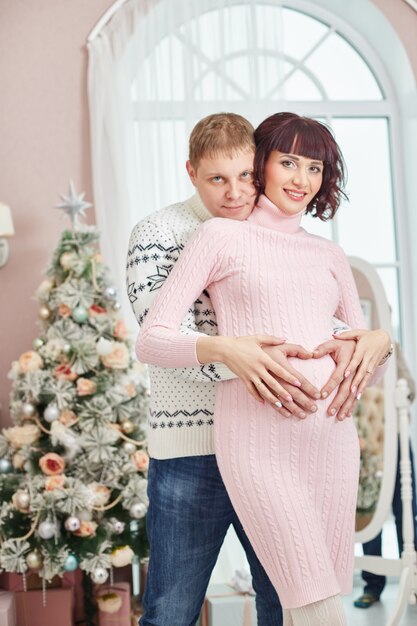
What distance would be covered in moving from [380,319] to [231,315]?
1.96 m

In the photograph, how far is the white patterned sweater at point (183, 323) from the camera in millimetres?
1548

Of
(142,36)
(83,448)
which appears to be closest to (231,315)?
(83,448)

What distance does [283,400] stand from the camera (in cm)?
136

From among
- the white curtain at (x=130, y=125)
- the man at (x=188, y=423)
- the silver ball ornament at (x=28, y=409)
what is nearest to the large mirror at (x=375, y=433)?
the white curtain at (x=130, y=125)

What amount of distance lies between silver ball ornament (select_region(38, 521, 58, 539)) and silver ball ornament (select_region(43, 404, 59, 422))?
1.22 ft

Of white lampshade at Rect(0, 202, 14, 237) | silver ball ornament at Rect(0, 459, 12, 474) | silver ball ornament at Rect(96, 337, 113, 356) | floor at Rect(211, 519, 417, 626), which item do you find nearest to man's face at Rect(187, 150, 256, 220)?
silver ball ornament at Rect(96, 337, 113, 356)

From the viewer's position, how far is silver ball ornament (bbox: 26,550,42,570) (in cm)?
295

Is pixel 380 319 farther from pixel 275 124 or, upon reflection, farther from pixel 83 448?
pixel 275 124

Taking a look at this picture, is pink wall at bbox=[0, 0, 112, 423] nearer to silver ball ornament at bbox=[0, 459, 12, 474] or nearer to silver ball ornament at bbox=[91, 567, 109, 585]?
silver ball ornament at bbox=[0, 459, 12, 474]

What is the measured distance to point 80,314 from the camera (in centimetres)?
316

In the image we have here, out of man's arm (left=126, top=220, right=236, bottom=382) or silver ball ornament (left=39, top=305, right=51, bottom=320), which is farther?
silver ball ornament (left=39, top=305, right=51, bottom=320)

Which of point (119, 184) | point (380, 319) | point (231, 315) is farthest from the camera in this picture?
point (119, 184)

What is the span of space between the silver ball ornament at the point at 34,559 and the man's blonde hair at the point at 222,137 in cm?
186

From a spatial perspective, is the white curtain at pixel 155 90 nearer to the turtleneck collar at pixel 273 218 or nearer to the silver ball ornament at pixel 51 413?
the silver ball ornament at pixel 51 413
